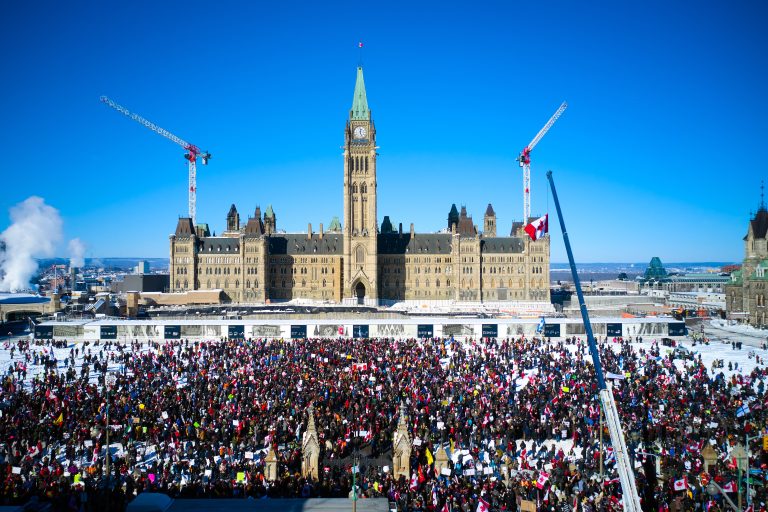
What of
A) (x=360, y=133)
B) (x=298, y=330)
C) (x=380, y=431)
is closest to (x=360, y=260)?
(x=360, y=133)

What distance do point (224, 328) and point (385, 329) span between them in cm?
1609

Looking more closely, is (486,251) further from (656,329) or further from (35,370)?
(35,370)

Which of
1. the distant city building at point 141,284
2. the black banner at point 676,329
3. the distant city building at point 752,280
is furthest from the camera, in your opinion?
the distant city building at point 141,284

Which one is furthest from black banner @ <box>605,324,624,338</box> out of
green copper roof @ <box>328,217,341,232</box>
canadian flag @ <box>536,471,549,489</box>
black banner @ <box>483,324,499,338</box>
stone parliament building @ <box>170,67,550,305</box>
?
Answer: green copper roof @ <box>328,217,341,232</box>

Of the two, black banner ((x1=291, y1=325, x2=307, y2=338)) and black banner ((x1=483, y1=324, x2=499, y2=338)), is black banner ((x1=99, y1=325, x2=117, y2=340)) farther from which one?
black banner ((x1=483, y1=324, x2=499, y2=338))

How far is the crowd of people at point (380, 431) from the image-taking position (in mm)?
20828

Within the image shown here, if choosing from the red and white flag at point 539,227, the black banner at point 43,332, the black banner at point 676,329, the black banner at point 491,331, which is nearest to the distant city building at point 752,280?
the black banner at point 676,329

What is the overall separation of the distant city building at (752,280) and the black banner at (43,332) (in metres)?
83.5

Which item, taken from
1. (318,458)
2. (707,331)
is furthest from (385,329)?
(707,331)

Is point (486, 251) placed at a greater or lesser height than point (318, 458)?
greater

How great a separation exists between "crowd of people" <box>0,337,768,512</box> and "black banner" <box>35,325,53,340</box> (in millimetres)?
18101

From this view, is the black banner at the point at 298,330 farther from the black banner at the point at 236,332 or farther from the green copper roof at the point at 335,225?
the green copper roof at the point at 335,225

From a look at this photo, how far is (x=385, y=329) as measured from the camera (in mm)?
58594

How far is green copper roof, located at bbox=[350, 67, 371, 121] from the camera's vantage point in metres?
107
